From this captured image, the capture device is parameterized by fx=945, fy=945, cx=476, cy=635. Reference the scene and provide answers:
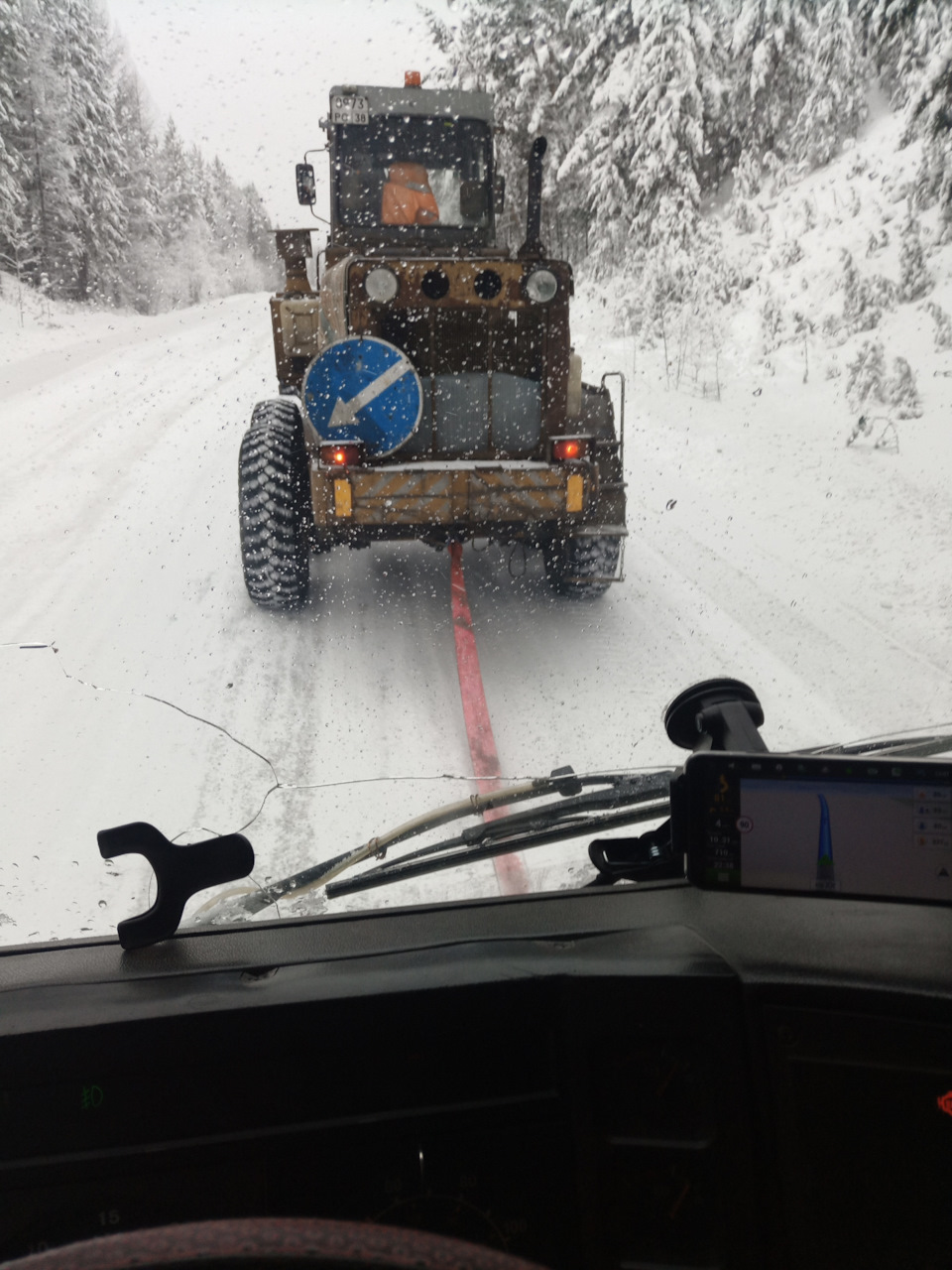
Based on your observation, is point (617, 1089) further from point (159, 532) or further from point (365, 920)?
point (159, 532)

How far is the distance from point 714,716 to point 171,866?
901mm

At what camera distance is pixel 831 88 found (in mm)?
3584

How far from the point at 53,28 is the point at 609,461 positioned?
288 cm

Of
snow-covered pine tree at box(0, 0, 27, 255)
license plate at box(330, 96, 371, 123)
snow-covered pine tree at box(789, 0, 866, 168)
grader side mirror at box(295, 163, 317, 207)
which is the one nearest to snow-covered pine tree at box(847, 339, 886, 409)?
snow-covered pine tree at box(789, 0, 866, 168)

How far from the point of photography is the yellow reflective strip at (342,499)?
13.7 ft

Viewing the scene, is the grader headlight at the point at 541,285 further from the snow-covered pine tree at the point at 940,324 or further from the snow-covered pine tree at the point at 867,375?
the snow-covered pine tree at the point at 867,375

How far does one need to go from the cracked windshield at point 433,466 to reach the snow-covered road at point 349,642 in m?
0.02

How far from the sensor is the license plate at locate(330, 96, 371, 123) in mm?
4562

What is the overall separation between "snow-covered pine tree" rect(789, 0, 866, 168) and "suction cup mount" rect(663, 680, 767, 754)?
2517 millimetres

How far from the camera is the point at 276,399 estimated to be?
5.56 m

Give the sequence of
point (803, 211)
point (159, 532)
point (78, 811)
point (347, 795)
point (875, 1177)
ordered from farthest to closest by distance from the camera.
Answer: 1. point (803, 211)
2. point (159, 532)
3. point (347, 795)
4. point (78, 811)
5. point (875, 1177)

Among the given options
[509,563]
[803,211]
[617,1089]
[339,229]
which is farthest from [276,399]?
[617,1089]

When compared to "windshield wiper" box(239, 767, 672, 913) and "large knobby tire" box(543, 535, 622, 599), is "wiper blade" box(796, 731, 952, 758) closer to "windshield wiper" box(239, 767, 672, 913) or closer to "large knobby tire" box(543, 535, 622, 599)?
→ "windshield wiper" box(239, 767, 672, 913)

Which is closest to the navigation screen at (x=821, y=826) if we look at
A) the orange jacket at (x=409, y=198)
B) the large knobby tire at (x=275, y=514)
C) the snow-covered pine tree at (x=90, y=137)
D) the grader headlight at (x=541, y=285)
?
the snow-covered pine tree at (x=90, y=137)
